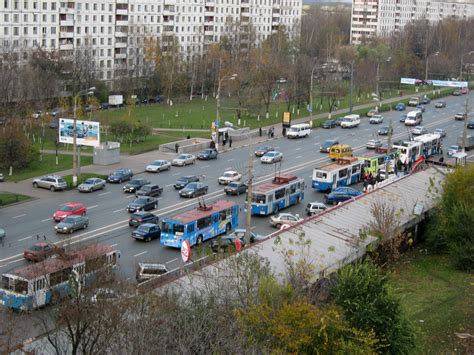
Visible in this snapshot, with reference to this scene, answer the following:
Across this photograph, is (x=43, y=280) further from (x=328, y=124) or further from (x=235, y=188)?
(x=328, y=124)

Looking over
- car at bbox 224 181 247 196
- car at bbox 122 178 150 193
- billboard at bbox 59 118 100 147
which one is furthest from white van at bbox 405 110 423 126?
car at bbox 122 178 150 193

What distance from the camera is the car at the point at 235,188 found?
50500 mm

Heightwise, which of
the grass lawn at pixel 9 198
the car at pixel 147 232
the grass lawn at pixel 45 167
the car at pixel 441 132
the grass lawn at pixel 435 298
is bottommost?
the grass lawn at pixel 435 298

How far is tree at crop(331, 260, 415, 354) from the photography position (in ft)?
80.7

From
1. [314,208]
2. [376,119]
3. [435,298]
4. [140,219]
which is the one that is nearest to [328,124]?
[376,119]

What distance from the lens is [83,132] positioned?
5500cm

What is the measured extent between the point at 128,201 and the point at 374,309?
25587 mm

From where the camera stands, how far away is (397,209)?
41.2m

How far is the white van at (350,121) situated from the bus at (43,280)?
53.3 metres

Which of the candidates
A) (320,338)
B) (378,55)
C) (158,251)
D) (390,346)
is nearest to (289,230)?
(158,251)

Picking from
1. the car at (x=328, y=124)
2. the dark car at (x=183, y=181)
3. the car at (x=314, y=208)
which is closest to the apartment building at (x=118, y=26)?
the car at (x=328, y=124)

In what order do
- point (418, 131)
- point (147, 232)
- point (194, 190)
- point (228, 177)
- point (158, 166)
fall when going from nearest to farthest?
1. point (147, 232)
2. point (194, 190)
3. point (228, 177)
4. point (158, 166)
5. point (418, 131)

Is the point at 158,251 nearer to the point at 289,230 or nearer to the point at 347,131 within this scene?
the point at 289,230

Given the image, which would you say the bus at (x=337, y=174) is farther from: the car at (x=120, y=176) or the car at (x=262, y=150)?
the car at (x=120, y=176)
